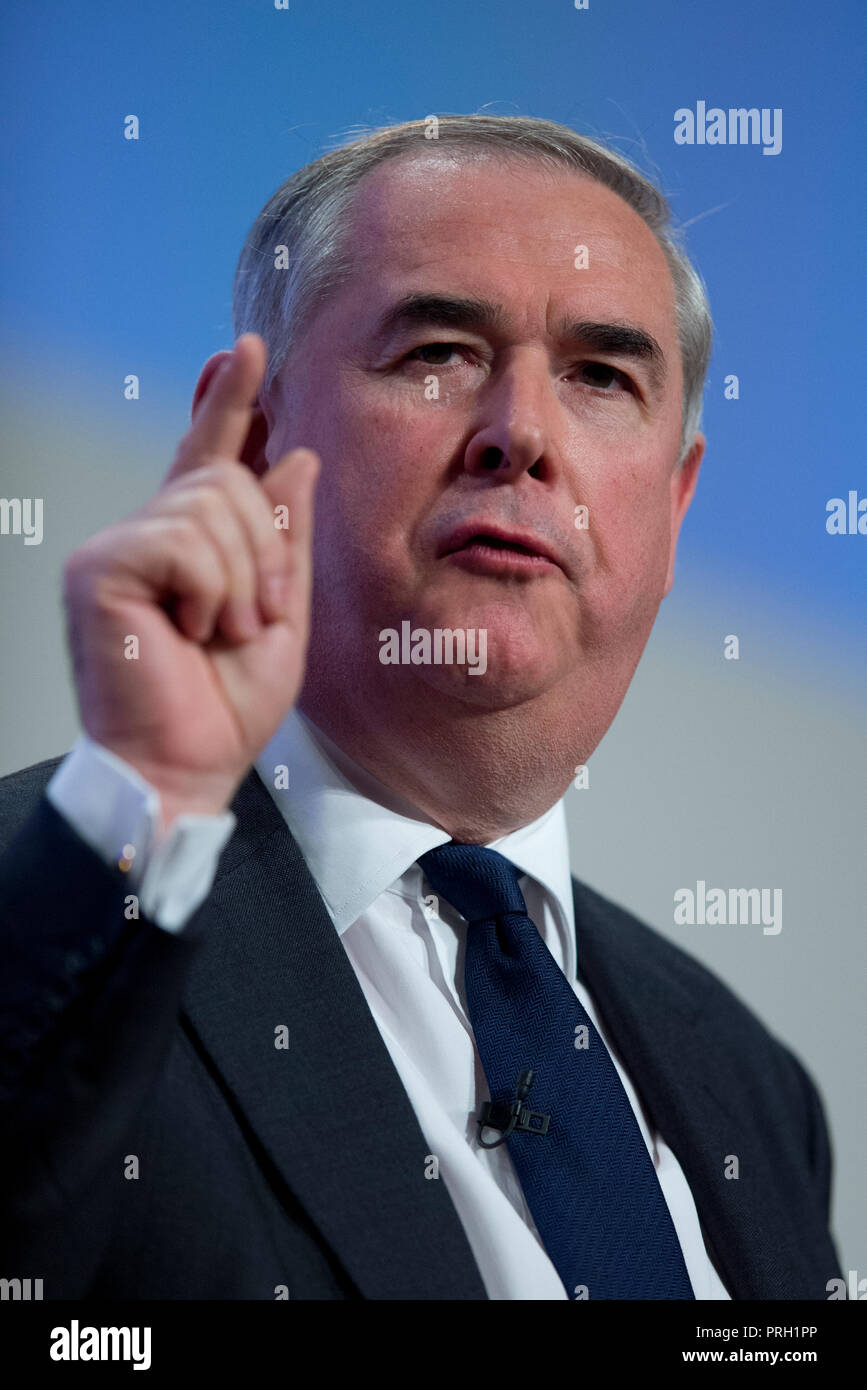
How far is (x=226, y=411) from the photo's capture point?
0.95 m

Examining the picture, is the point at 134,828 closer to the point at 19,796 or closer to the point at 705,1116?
the point at 19,796

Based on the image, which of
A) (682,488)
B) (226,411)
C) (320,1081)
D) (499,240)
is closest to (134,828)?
(226,411)

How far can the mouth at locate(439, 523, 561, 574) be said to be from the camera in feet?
4.53

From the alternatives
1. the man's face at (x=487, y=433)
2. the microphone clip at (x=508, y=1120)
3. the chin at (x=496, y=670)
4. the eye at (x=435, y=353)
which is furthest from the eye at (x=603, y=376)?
the microphone clip at (x=508, y=1120)

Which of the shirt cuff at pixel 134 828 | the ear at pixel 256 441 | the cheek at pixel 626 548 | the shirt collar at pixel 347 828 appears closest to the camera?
the shirt cuff at pixel 134 828

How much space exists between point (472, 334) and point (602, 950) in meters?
0.78

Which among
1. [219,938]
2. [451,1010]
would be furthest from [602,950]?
[219,938]

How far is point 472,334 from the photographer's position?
4.80 feet

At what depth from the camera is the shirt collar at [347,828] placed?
54.1 inches

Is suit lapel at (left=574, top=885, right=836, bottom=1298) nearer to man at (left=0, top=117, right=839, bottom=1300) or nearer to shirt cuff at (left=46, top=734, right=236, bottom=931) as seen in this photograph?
man at (left=0, top=117, right=839, bottom=1300)

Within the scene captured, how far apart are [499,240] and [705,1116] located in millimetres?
1048

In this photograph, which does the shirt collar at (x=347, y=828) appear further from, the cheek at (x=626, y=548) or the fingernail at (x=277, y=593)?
the fingernail at (x=277, y=593)

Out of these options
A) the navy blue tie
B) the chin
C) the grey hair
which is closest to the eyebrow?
the grey hair

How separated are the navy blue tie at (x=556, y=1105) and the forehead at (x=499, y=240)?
62cm
